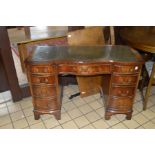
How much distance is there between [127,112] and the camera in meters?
1.83

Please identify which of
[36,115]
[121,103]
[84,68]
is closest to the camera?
[84,68]

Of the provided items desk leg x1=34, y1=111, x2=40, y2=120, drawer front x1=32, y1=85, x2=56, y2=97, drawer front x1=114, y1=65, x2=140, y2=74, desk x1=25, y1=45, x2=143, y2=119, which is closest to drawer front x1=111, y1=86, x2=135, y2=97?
desk x1=25, y1=45, x2=143, y2=119

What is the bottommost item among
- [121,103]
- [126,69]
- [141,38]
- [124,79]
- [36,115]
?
[36,115]

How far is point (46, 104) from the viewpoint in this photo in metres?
1.75

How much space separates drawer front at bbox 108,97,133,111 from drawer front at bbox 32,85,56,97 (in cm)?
59

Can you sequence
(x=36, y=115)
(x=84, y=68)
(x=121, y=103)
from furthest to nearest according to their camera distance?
(x=36, y=115) → (x=121, y=103) → (x=84, y=68)

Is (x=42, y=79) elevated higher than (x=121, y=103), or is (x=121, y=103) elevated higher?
(x=42, y=79)

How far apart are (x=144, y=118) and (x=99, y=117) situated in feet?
1.66

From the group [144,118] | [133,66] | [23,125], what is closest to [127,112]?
[144,118]

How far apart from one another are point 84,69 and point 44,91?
0.45 m

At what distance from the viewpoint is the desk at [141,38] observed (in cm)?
176

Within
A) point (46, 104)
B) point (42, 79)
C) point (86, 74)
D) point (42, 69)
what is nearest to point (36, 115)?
point (46, 104)

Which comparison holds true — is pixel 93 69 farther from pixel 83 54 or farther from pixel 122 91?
pixel 122 91

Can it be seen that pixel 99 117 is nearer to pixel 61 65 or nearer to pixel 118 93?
pixel 118 93
